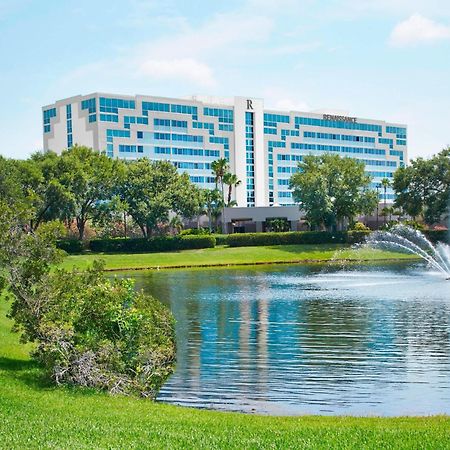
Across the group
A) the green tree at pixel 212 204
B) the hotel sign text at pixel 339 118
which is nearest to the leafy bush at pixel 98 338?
the green tree at pixel 212 204

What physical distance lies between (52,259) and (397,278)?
1576 inches

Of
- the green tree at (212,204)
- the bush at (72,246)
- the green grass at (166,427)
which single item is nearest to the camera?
the green grass at (166,427)

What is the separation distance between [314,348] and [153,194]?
7091cm

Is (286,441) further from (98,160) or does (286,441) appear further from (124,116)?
(124,116)

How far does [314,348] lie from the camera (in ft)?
88.3

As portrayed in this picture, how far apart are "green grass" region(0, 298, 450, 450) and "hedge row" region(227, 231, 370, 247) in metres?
A: 76.6

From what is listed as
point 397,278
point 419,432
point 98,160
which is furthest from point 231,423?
point 98,160

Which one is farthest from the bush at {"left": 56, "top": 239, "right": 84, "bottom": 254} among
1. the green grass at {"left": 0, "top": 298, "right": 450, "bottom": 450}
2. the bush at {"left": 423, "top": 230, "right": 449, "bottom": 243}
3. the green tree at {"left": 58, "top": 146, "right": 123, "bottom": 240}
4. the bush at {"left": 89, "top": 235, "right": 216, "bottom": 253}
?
the green grass at {"left": 0, "top": 298, "right": 450, "bottom": 450}

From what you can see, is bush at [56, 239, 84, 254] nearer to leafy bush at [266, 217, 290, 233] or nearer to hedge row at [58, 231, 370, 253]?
hedge row at [58, 231, 370, 253]

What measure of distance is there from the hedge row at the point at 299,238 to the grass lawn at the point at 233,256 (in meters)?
3.29

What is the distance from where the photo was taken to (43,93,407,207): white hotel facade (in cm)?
12781

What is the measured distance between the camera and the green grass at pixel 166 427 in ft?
43.2

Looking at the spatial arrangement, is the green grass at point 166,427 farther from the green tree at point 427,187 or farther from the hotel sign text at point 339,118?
the hotel sign text at point 339,118

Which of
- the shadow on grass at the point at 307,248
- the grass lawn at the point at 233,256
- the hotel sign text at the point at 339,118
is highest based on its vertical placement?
the hotel sign text at the point at 339,118
